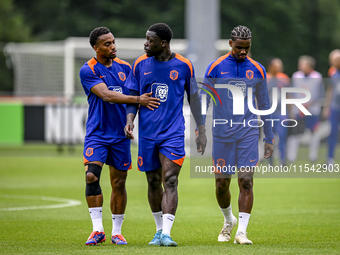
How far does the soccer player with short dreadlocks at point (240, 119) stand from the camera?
275 inches

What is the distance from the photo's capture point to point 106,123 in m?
7.12

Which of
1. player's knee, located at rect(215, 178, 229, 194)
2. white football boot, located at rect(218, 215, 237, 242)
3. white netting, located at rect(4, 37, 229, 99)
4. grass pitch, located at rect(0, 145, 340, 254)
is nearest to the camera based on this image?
grass pitch, located at rect(0, 145, 340, 254)

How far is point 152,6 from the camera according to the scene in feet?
156

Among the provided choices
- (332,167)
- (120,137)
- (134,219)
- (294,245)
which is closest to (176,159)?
(120,137)

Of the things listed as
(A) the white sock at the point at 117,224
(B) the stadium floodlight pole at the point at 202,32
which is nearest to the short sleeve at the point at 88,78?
(A) the white sock at the point at 117,224

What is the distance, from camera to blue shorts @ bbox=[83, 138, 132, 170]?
7012 mm

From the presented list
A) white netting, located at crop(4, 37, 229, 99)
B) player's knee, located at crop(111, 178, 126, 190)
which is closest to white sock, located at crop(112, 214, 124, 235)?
player's knee, located at crop(111, 178, 126, 190)

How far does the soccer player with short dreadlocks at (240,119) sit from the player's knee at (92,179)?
132 centimetres

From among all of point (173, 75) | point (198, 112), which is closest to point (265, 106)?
point (198, 112)

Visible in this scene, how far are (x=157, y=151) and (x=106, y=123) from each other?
0.66 meters

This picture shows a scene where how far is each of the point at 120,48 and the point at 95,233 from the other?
23.7 metres

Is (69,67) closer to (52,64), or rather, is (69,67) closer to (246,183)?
(52,64)

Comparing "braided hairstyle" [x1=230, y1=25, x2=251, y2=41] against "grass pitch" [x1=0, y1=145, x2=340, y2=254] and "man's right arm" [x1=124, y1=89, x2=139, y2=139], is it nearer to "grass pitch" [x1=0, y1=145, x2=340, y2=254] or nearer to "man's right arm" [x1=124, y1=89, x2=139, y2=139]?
"man's right arm" [x1=124, y1=89, x2=139, y2=139]

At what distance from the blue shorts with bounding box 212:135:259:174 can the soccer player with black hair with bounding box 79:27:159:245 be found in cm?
94
